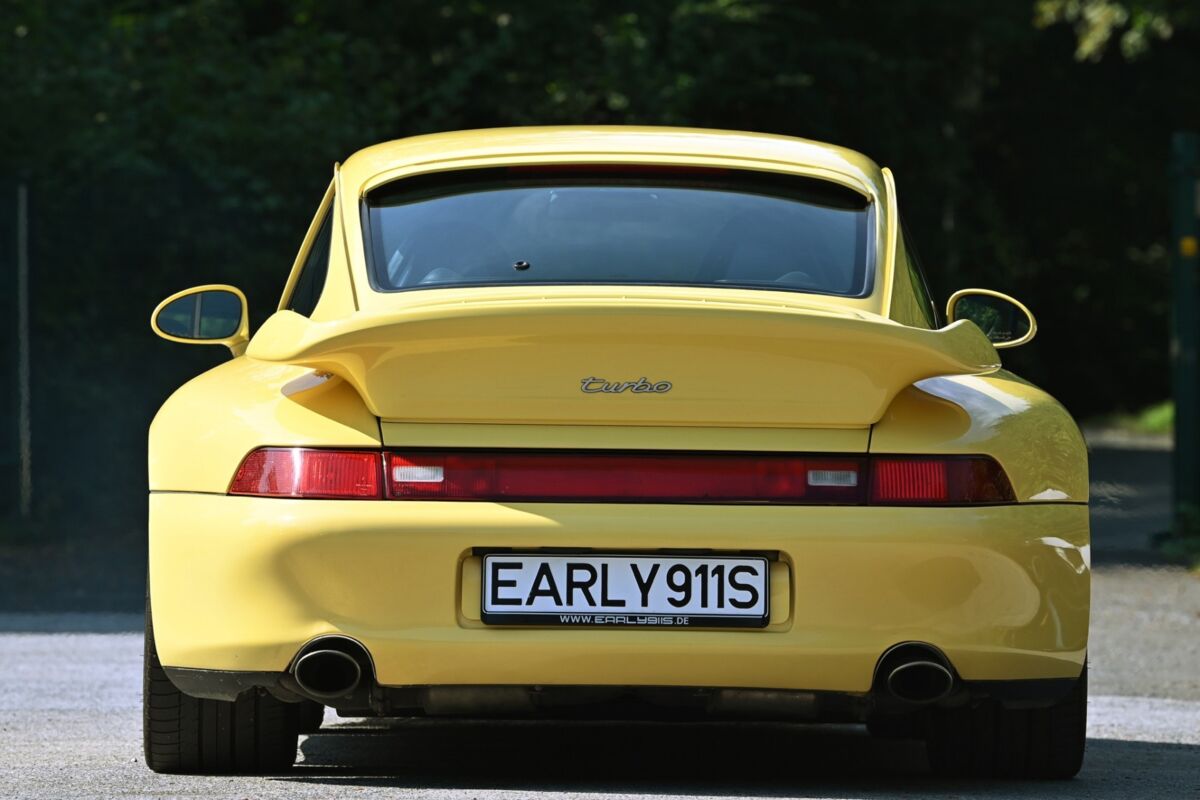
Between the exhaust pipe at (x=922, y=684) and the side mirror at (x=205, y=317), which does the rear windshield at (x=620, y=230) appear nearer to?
the side mirror at (x=205, y=317)

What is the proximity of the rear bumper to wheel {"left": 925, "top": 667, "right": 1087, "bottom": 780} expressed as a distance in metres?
0.61

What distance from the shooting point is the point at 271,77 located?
46.6 feet

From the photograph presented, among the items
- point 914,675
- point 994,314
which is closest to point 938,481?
point 914,675

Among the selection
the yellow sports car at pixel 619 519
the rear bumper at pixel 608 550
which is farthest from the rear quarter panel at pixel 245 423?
the rear bumper at pixel 608 550

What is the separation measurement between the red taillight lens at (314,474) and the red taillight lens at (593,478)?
0.17ft

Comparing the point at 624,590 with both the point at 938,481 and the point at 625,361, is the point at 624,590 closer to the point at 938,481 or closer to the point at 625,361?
the point at 625,361

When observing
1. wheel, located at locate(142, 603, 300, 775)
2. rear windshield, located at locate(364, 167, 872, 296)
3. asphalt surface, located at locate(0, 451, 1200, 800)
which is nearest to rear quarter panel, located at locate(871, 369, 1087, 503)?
rear windshield, located at locate(364, 167, 872, 296)

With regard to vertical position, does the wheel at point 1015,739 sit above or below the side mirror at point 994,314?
below

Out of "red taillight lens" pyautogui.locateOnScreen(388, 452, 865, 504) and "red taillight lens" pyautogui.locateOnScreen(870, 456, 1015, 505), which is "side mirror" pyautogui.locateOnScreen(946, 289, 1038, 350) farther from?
"red taillight lens" pyautogui.locateOnScreen(388, 452, 865, 504)

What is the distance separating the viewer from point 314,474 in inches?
176

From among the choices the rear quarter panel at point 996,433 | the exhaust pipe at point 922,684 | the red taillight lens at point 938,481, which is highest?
the rear quarter panel at point 996,433

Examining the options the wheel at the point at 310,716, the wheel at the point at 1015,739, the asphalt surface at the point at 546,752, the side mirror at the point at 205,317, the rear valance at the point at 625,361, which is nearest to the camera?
the rear valance at the point at 625,361

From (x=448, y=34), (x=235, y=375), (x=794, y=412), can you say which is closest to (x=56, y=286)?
(x=448, y=34)

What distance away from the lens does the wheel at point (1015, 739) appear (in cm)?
507
